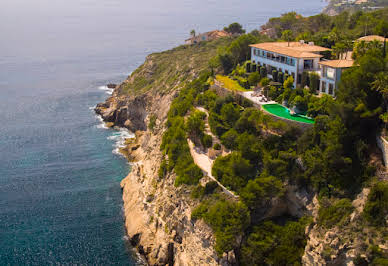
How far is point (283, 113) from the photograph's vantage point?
5247 cm

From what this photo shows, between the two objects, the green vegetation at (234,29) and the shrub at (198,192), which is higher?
the green vegetation at (234,29)

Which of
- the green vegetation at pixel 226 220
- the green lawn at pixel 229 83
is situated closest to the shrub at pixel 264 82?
the green lawn at pixel 229 83

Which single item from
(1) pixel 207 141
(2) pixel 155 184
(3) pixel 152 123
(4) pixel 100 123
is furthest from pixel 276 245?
(4) pixel 100 123

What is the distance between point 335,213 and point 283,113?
54.7 feet

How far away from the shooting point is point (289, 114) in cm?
5197

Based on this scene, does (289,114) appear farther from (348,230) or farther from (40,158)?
(40,158)

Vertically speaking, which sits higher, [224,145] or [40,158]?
[224,145]

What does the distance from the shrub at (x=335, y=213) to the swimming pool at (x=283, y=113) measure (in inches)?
462

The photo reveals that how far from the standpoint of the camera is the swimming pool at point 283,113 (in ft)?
162

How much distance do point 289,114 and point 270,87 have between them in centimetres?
812

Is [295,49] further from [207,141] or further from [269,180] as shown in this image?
[269,180]

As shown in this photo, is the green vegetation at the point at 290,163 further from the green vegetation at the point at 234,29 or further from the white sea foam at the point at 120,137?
the green vegetation at the point at 234,29

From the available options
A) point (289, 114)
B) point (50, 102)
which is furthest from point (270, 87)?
point (50, 102)

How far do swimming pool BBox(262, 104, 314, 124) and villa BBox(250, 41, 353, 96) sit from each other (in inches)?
196
